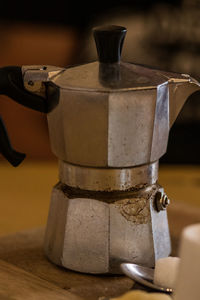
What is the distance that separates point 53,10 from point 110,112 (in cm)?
103

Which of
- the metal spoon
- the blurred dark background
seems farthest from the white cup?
the blurred dark background

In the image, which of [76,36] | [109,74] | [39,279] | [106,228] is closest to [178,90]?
[109,74]

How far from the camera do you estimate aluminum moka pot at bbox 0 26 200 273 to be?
2.73 feet

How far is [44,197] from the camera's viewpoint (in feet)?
5.17

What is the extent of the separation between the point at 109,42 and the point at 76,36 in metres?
0.97

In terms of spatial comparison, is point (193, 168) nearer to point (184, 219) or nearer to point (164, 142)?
point (184, 219)

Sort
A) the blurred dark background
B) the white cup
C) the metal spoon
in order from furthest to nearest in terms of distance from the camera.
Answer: the blurred dark background
the metal spoon
the white cup

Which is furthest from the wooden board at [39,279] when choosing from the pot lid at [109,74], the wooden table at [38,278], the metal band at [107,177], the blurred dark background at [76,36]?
the blurred dark background at [76,36]

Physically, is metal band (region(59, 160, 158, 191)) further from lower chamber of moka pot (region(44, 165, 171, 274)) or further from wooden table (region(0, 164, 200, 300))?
wooden table (region(0, 164, 200, 300))

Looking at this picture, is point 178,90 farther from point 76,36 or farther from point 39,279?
point 76,36

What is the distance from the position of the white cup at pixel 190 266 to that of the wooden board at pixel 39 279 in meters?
0.21

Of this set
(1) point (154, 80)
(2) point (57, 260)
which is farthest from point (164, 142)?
(2) point (57, 260)

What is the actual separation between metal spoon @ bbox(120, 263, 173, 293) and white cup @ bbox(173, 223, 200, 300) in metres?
0.18

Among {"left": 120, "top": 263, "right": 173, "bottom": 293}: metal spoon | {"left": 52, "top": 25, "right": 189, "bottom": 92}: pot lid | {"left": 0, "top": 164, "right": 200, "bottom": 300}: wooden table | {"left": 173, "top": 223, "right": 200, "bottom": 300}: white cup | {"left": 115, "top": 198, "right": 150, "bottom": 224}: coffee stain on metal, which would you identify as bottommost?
{"left": 0, "top": 164, "right": 200, "bottom": 300}: wooden table
